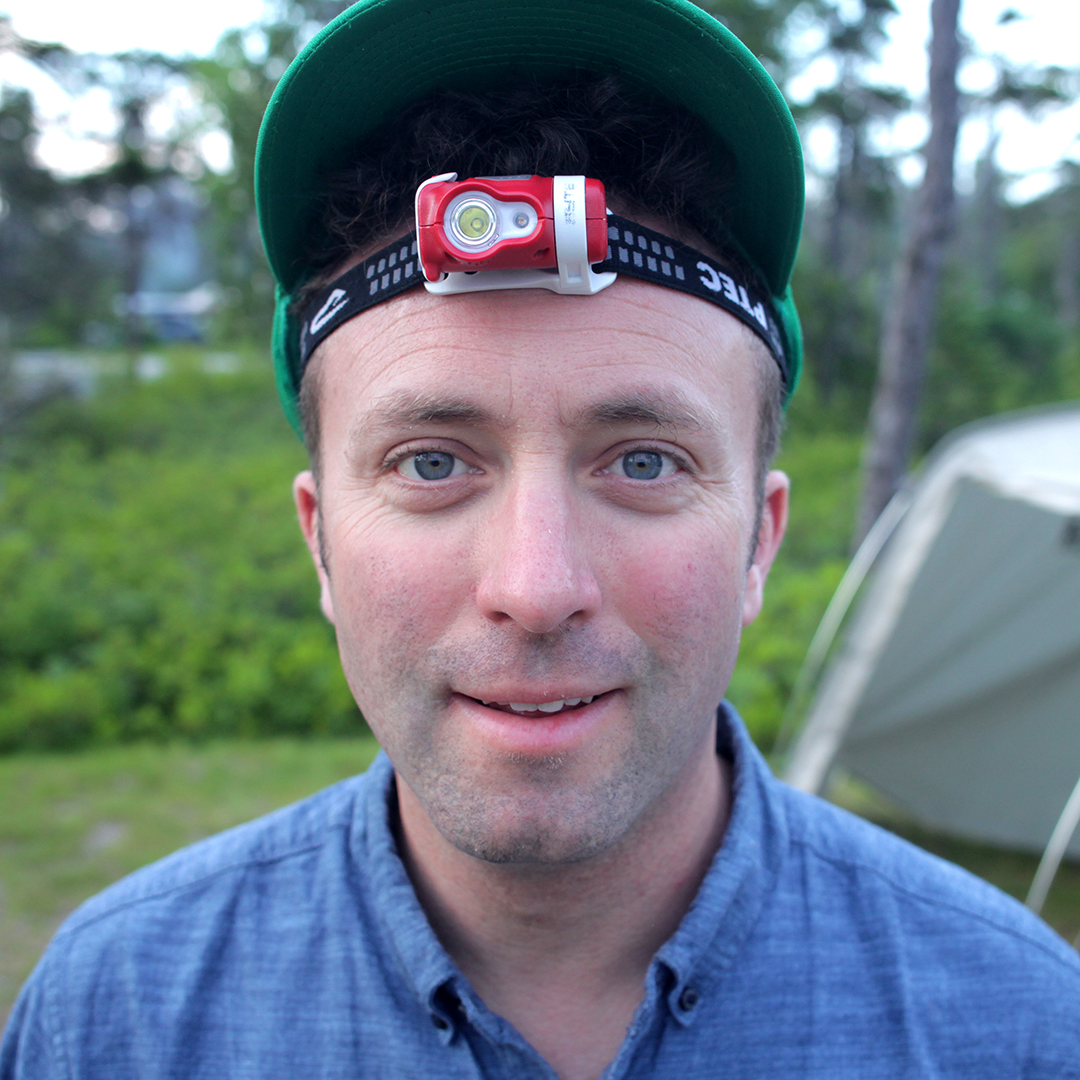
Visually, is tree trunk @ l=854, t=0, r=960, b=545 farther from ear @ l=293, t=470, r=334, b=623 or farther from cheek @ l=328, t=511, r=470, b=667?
cheek @ l=328, t=511, r=470, b=667

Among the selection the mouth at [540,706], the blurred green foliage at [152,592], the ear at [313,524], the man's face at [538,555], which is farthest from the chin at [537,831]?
the blurred green foliage at [152,592]

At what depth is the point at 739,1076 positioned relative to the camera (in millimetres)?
1304

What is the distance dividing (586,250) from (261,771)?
5860 millimetres

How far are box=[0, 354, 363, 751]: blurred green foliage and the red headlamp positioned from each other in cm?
651

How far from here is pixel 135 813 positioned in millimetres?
5543

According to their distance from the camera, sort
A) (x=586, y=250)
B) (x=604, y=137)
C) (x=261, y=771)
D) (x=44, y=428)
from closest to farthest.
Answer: (x=586, y=250) < (x=604, y=137) < (x=261, y=771) < (x=44, y=428)

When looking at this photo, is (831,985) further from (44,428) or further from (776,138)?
(44,428)

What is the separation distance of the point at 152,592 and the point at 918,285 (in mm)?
7953

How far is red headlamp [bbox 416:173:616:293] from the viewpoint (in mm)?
1147

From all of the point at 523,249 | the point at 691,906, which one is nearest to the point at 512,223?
the point at 523,249

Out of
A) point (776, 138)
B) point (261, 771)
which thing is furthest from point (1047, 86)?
point (776, 138)

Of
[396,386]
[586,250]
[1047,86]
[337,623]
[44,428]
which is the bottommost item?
[337,623]

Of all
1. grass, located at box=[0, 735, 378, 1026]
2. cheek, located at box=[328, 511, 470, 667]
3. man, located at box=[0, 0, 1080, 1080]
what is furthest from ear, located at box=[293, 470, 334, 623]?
grass, located at box=[0, 735, 378, 1026]

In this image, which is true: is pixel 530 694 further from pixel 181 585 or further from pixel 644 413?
pixel 181 585
